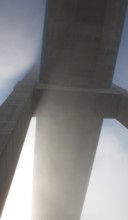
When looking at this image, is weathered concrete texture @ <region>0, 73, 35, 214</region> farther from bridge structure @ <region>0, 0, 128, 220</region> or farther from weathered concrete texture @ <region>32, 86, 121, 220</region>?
weathered concrete texture @ <region>32, 86, 121, 220</region>

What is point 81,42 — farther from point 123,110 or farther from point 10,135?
point 10,135

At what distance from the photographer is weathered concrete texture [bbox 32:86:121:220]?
13781 millimetres

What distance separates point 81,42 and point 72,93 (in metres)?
4.02

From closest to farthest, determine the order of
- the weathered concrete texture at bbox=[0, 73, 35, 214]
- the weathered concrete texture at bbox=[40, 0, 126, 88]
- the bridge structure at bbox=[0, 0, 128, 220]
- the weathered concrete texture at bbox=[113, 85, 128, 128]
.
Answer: the weathered concrete texture at bbox=[0, 73, 35, 214] → the weathered concrete texture at bbox=[113, 85, 128, 128] → the bridge structure at bbox=[0, 0, 128, 220] → the weathered concrete texture at bbox=[40, 0, 126, 88]

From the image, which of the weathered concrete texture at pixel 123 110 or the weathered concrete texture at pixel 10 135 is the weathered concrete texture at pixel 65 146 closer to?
the weathered concrete texture at pixel 123 110

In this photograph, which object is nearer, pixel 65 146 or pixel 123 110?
pixel 123 110

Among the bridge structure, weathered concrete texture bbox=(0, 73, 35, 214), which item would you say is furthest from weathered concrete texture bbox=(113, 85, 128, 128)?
weathered concrete texture bbox=(0, 73, 35, 214)

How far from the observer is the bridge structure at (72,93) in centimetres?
1377

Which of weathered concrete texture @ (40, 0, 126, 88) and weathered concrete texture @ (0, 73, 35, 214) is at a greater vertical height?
weathered concrete texture @ (40, 0, 126, 88)

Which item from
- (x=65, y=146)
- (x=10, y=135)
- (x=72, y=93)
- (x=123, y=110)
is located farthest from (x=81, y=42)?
(x=10, y=135)

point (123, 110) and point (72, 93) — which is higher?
point (72, 93)

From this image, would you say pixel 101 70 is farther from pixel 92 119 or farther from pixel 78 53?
pixel 92 119

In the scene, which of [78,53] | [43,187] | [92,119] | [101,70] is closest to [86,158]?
[92,119]

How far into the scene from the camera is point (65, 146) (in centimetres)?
1644
